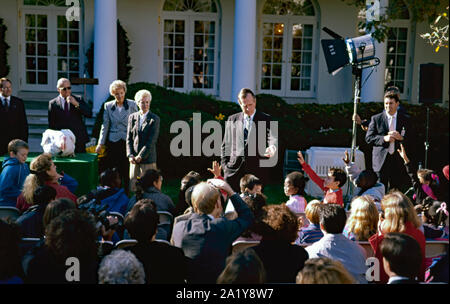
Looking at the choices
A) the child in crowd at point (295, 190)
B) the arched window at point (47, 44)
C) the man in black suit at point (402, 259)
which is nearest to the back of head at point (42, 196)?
the child in crowd at point (295, 190)

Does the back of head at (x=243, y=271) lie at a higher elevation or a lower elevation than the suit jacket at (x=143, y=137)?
lower

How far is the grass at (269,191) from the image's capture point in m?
8.74

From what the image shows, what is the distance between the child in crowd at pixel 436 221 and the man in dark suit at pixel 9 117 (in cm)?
606

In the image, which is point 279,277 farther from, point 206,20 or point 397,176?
point 206,20

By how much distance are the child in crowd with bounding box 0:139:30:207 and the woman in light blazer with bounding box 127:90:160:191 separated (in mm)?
1577

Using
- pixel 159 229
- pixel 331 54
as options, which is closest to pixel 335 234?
pixel 159 229

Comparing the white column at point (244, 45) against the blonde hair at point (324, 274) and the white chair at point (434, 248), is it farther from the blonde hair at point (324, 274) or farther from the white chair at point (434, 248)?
the blonde hair at point (324, 274)

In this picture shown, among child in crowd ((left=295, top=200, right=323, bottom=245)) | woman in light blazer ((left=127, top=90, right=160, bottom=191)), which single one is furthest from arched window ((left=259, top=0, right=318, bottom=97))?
child in crowd ((left=295, top=200, right=323, bottom=245))

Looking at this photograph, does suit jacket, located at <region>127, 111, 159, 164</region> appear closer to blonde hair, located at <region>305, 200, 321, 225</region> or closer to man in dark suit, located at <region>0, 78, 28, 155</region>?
man in dark suit, located at <region>0, 78, 28, 155</region>

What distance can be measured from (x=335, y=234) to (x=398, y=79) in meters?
12.9

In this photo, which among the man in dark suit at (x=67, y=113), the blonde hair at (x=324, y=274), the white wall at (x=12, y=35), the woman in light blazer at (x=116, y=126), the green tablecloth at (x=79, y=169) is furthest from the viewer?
the white wall at (x=12, y=35)

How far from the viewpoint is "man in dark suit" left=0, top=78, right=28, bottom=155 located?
26.3 feet

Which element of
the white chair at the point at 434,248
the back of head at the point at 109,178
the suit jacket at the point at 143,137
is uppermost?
the suit jacket at the point at 143,137

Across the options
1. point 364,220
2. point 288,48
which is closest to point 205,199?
point 364,220
